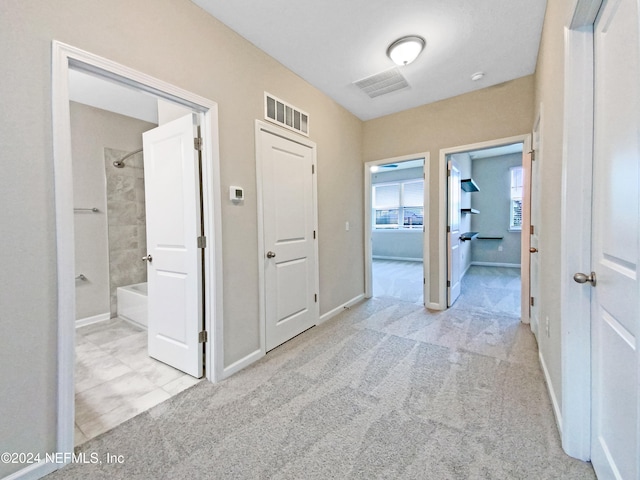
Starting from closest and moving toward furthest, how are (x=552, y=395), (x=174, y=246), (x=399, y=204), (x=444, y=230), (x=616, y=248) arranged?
1. (x=616, y=248)
2. (x=552, y=395)
3. (x=174, y=246)
4. (x=444, y=230)
5. (x=399, y=204)

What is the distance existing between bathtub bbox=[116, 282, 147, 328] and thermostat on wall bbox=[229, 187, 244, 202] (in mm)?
1833

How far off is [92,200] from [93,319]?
1.47 m

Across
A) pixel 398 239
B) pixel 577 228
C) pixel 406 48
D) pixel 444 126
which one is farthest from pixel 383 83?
pixel 398 239

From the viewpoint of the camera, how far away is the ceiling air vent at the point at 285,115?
244 cm

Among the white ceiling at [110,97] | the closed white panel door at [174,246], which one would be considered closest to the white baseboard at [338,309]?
the closed white panel door at [174,246]

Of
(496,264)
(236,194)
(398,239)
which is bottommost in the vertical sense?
(496,264)

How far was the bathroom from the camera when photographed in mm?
2643

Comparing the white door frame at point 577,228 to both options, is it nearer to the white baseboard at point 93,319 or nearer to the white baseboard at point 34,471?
the white baseboard at point 34,471

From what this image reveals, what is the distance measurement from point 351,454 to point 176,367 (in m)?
1.59

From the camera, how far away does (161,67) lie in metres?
1.69

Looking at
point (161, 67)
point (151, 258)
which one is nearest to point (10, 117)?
point (161, 67)

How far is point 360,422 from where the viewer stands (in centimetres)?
158

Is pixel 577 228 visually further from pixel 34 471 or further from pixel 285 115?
pixel 34 471

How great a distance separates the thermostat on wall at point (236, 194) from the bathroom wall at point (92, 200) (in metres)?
2.44
